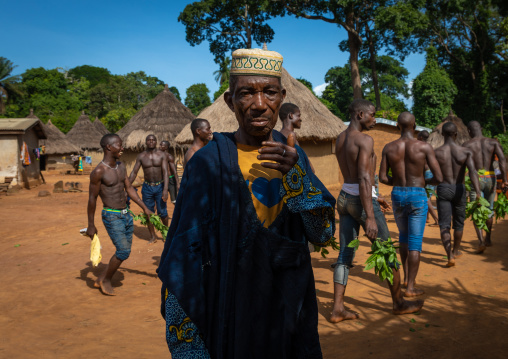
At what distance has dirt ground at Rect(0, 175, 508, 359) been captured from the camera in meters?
3.80

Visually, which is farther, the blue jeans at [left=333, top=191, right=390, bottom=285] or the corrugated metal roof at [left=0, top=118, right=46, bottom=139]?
the corrugated metal roof at [left=0, top=118, right=46, bottom=139]

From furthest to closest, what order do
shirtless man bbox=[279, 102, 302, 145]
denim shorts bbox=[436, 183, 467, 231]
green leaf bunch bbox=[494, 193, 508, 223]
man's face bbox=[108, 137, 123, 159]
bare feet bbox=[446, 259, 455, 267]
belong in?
green leaf bunch bbox=[494, 193, 508, 223] < denim shorts bbox=[436, 183, 467, 231] < bare feet bbox=[446, 259, 455, 267] < man's face bbox=[108, 137, 123, 159] < shirtless man bbox=[279, 102, 302, 145]

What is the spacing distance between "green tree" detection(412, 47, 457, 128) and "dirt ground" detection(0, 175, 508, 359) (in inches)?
763

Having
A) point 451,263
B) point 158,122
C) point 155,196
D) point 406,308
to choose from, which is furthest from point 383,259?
point 158,122

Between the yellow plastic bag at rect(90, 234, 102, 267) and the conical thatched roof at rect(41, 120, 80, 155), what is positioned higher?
the conical thatched roof at rect(41, 120, 80, 155)

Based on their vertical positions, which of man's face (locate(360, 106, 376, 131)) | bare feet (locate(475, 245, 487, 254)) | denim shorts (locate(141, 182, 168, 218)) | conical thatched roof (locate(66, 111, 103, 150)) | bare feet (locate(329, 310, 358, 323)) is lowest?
bare feet (locate(329, 310, 358, 323))

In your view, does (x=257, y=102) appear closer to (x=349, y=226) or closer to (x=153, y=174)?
(x=349, y=226)

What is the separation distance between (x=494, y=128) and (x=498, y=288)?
2691 centimetres

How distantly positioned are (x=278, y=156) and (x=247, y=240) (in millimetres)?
385

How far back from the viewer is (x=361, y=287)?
5445 mm

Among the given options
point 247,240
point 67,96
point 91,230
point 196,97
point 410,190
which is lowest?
point 91,230

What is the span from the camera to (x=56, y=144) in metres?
34.3

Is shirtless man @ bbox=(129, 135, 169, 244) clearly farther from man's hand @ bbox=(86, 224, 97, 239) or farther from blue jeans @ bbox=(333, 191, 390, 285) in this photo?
blue jeans @ bbox=(333, 191, 390, 285)

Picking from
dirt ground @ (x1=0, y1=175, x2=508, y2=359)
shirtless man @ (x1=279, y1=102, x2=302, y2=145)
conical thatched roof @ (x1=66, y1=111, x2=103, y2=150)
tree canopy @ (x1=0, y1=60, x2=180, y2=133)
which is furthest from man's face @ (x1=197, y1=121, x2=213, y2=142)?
tree canopy @ (x1=0, y1=60, x2=180, y2=133)
